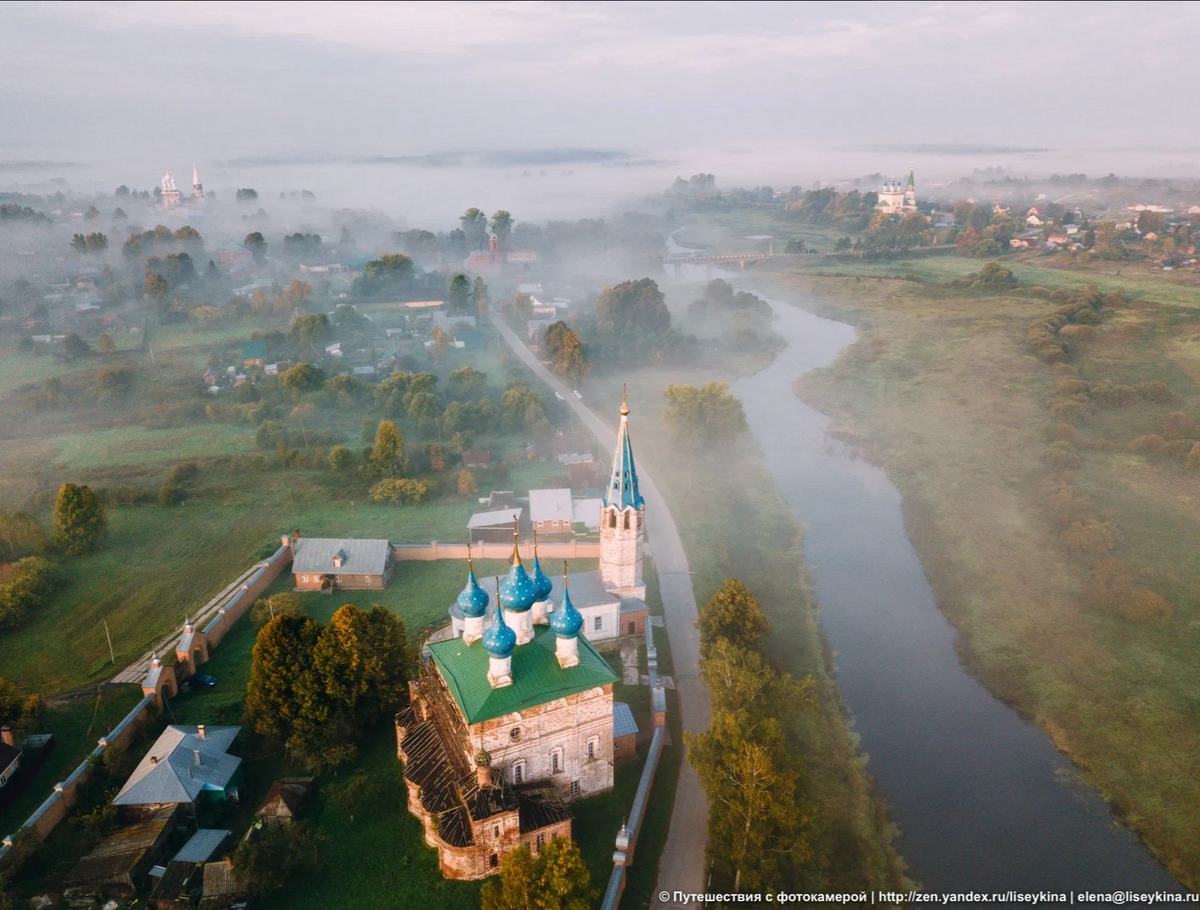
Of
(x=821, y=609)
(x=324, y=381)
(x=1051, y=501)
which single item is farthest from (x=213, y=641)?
(x=1051, y=501)

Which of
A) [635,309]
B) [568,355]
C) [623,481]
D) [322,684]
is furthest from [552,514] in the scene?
[635,309]

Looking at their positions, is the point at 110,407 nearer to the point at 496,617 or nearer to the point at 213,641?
the point at 213,641

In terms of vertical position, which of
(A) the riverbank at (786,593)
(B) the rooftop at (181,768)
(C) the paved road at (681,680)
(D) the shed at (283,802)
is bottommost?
(A) the riverbank at (786,593)

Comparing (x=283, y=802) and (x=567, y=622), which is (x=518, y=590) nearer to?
(x=567, y=622)

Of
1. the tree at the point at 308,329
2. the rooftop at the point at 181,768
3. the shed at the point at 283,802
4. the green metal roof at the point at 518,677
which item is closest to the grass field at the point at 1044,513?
the green metal roof at the point at 518,677

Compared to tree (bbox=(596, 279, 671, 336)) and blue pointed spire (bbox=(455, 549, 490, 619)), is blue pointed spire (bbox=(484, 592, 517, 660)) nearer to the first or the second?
blue pointed spire (bbox=(455, 549, 490, 619))

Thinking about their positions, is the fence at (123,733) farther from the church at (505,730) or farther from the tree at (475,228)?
the tree at (475,228)

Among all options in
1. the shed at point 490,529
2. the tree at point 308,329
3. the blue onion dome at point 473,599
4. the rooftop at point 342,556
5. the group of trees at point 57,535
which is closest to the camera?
the blue onion dome at point 473,599
